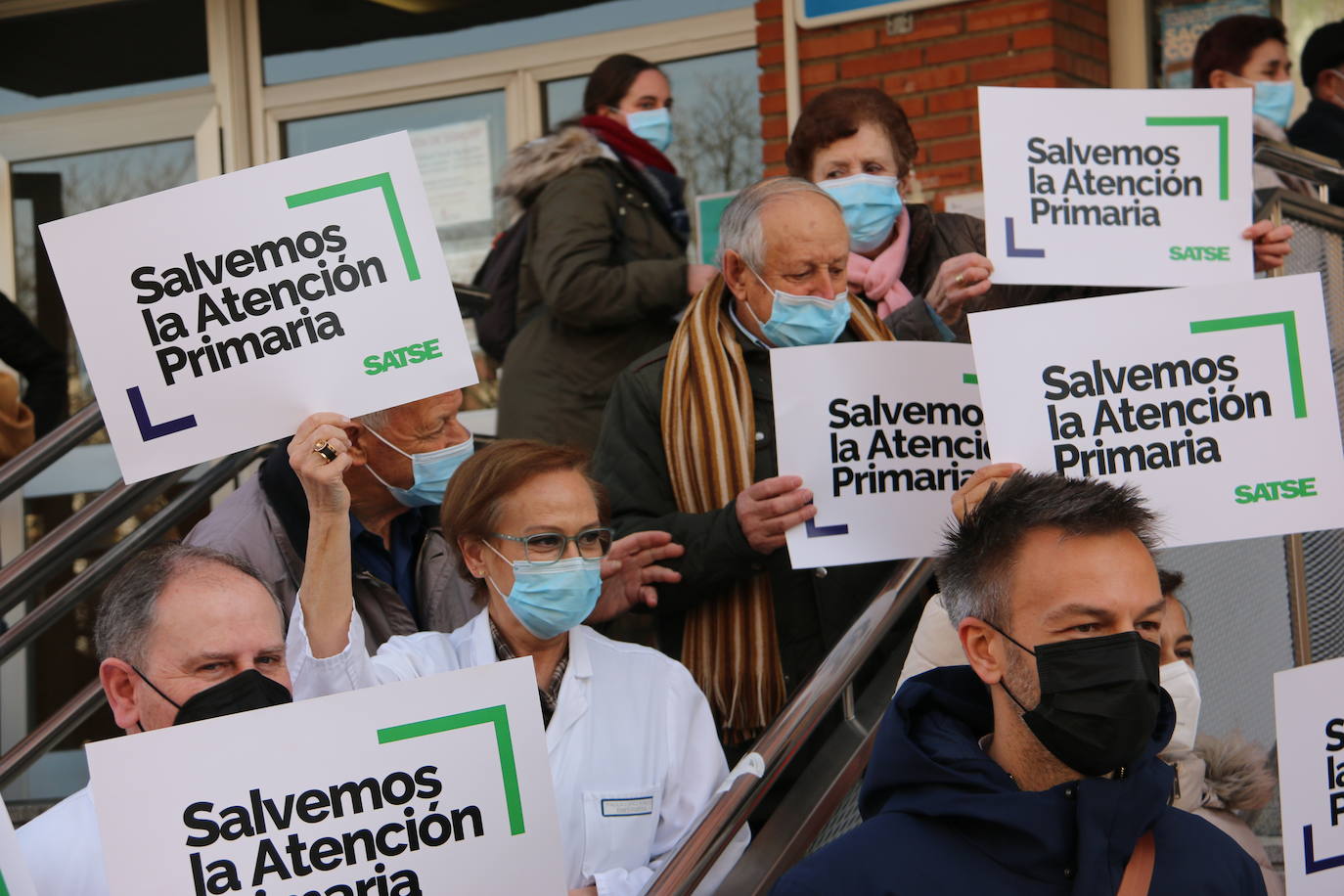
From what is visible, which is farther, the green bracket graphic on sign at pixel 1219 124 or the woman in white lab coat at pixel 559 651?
the green bracket graphic on sign at pixel 1219 124

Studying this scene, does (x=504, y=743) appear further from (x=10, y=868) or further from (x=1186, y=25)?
(x=1186, y=25)

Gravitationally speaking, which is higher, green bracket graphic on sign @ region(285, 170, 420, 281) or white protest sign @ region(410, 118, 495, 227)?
white protest sign @ region(410, 118, 495, 227)

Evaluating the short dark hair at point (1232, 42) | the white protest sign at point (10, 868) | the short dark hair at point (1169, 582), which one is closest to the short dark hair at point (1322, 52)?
the short dark hair at point (1232, 42)

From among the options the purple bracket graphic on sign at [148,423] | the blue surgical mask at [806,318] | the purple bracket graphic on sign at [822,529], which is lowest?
the purple bracket graphic on sign at [822,529]

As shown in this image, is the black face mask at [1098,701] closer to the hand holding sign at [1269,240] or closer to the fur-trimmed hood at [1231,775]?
the fur-trimmed hood at [1231,775]

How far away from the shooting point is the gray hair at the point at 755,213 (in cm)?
399

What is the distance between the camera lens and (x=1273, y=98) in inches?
234

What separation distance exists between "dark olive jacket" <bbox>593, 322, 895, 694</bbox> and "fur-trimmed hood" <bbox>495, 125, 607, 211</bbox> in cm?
124

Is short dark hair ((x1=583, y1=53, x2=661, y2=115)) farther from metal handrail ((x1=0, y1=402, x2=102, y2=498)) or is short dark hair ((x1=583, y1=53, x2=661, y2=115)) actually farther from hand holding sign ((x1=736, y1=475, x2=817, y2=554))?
hand holding sign ((x1=736, y1=475, x2=817, y2=554))

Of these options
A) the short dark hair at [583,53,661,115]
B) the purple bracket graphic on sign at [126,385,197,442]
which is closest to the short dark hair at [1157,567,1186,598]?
the purple bracket graphic on sign at [126,385,197,442]

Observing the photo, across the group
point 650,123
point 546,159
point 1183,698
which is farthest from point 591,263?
point 1183,698

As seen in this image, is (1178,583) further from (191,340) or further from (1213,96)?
(191,340)

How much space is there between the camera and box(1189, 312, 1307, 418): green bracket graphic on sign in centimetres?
354

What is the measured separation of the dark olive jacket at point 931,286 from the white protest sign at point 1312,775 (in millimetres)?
1368
